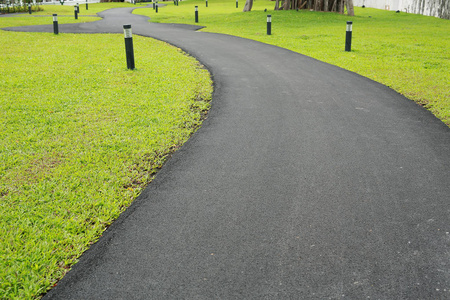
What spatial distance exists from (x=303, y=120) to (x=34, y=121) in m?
4.56

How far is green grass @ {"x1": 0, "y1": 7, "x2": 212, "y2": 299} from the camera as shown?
3553mm

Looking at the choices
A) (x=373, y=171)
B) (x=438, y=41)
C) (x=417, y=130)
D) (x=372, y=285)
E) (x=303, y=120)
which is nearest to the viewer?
(x=372, y=285)

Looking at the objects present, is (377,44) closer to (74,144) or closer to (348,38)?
(348,38)

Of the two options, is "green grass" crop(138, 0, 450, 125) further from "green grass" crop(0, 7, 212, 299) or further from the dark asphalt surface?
"green grass" crop(0, 7, 212, 299)

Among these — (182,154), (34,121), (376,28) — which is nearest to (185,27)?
(376,28)

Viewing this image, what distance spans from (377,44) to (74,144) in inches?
545

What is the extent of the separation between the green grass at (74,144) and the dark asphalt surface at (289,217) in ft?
0.94

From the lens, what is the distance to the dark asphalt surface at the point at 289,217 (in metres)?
3.06

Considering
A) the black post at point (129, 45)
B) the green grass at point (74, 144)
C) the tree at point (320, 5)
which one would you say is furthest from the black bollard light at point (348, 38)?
the tree at point (320, 5)

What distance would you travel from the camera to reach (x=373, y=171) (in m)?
4.95

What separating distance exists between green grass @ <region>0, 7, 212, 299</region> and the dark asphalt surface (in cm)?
29

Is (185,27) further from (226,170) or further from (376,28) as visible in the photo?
(226,170)

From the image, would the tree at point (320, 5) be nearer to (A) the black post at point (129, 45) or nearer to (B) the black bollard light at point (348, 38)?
(B) the black bollard light at point (348, 38)

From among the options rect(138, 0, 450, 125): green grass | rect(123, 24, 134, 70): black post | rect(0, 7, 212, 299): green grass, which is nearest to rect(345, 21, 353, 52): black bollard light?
rect(138, 0, 450, 125): green grass
